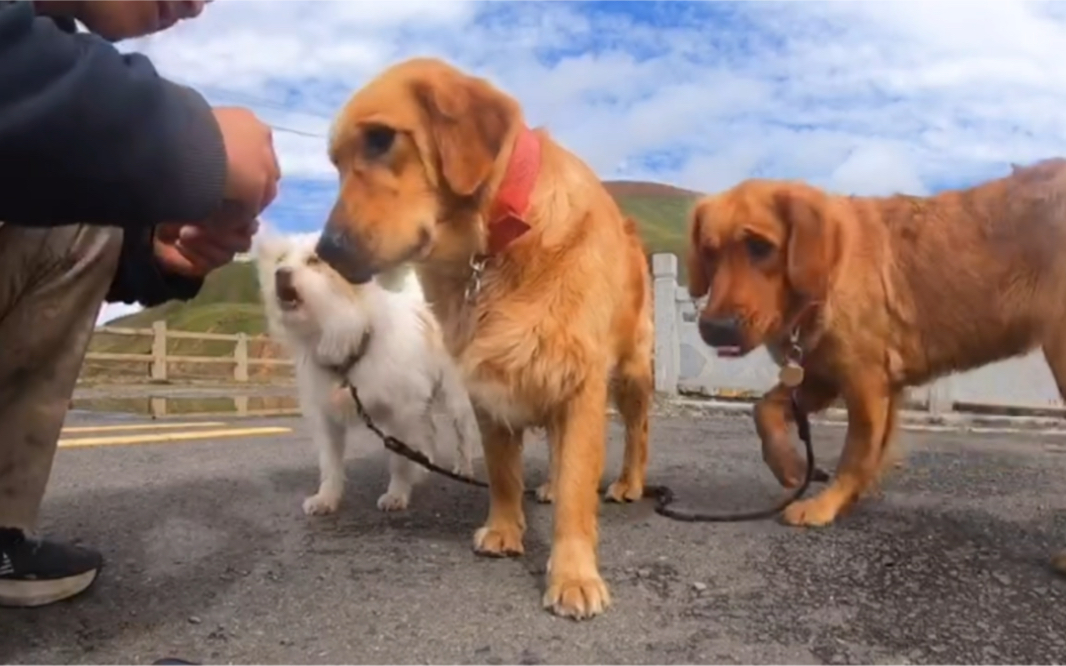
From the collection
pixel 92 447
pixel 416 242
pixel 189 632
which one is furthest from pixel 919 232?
pixel 92 447

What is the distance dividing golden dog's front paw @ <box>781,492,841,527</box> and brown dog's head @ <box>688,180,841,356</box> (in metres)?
0.56

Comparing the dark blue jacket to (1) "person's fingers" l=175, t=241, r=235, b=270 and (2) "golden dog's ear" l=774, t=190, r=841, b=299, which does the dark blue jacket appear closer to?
(1) "person's fingers" l=175, t=241, r=235, b=270

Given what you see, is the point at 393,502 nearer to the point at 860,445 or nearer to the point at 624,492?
the point at 624,492

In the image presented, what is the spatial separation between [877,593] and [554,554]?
807 mm

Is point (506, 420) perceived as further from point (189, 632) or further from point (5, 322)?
point (5, 322)

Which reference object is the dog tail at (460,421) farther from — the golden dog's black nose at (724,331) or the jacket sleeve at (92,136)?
the jacket sleeve at (92,136)

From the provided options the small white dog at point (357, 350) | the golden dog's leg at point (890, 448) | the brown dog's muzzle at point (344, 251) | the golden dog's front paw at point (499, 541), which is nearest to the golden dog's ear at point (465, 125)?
the brown dog's muzzle at point (344, 251)

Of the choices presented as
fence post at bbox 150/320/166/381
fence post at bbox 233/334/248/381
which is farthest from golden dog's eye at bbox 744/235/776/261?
fence post at bbox 233/334/248/381

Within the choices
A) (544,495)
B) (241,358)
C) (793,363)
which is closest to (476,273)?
(544,495)

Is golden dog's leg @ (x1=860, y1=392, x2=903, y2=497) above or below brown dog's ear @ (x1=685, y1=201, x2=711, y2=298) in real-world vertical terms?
below

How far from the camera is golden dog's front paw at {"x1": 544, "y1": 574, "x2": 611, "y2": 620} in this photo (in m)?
2.13

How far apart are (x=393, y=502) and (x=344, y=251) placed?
1504 mm

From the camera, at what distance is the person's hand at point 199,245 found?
161 cm

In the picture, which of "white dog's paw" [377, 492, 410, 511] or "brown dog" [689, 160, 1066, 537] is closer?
"brown dog" [689, 160, 1066, 537]
